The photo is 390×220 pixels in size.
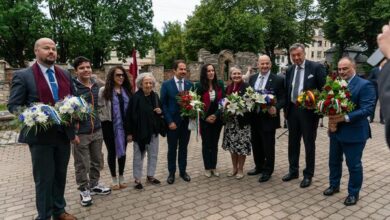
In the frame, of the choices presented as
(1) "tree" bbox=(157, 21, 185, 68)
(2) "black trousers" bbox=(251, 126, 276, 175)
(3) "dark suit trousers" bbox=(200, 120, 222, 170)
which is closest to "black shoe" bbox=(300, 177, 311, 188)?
(2) "black trousers" bbox=(251, 126, 276, 175)

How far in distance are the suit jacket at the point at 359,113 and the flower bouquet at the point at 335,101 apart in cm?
10

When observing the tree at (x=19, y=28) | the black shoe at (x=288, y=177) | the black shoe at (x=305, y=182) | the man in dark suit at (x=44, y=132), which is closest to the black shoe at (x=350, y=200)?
the black shoe at (x=305, y=182)

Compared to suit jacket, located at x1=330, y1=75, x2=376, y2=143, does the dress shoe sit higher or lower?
lower

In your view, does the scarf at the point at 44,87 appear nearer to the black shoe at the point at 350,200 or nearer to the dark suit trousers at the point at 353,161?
the dark suit trousers at the point at 353,161

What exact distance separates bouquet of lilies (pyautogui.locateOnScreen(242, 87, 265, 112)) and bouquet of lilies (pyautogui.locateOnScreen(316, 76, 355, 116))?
0.98 m

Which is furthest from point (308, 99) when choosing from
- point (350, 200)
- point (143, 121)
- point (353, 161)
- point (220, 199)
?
point (143, 121)

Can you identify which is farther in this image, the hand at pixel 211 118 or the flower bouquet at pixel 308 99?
the hand at pixel 211 118

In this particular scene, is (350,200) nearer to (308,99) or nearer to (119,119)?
(308,99)

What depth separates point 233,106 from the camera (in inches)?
201

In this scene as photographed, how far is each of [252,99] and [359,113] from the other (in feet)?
5.37

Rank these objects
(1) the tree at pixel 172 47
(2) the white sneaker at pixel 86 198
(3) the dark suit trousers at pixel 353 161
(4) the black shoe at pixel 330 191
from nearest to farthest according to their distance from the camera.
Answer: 1. (3) the dark suit trousers at pixel 353 161
2. (2) the white sneaker at pixel 86 198
3. (4) the black shoe at pixel 330 191
4. (1) the tree at pixel 172 47

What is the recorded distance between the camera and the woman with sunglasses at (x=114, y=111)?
4.88 meters

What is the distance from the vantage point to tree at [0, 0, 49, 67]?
23.8 m

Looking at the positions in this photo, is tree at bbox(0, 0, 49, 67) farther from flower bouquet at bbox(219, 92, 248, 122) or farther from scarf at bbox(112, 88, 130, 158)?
flower bouquet at bbox(219, 92, 248, 122)
